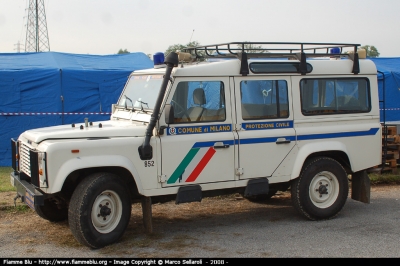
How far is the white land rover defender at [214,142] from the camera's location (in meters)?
6.16

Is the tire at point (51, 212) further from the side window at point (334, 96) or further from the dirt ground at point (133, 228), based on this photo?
the side window at point (334, 96)

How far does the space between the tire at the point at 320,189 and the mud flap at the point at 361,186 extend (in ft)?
1.55

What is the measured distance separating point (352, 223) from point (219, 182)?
2.11 m

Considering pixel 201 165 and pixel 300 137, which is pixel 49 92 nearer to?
pixel 201 165

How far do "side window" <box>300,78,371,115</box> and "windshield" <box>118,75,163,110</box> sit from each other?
2.14 meters

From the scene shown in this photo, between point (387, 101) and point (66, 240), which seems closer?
point (66, 240)

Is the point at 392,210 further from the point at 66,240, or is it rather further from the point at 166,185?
the point at 66,240

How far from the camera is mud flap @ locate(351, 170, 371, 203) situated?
807 cm

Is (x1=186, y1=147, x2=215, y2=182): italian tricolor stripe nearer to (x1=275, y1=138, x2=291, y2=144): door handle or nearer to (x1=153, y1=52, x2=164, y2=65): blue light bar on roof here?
(x1=275, y1=138, x2=291, y2=144): door handle

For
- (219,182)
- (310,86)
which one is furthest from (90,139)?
(310,86)

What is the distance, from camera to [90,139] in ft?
20.2

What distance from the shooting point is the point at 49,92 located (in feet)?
42.5

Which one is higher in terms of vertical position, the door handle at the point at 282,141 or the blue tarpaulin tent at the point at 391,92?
the blue tarpaulin tent at the point at 391,92

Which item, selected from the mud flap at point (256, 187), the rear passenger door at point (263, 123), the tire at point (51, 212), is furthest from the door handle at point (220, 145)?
the tire at point (51, 212)
